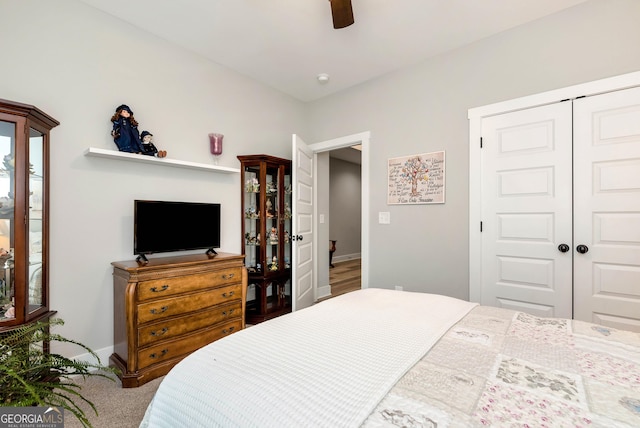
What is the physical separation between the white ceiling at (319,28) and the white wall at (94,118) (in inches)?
9.8

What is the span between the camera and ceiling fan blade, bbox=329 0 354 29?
1.74m

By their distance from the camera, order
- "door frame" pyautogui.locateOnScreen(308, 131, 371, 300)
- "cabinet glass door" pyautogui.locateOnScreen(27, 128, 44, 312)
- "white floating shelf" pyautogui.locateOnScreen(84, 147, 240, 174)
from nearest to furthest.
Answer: "cabinet glass door" pyautogui.locateOnScreen(27, 128, 44, 312), "white floating shelf" pyautogui.locateOnScreen(84, 147, 240, 174), "door frame" pyautogui.locateOnScreen(308, 131, 371, 300)

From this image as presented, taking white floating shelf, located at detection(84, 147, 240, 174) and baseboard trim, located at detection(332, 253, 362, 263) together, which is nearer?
white floating shelf, located at detection(84, 147, 240, 174)

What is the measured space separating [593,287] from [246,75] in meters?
3.75

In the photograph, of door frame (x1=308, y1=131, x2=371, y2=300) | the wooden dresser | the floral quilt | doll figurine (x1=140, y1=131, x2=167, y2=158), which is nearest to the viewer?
the floral quilt

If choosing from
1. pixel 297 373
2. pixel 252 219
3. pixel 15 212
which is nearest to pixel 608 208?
pixel 297 373

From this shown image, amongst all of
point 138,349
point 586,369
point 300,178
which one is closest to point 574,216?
point 586,369

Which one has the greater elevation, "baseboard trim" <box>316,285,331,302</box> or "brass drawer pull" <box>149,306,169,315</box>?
"brass drawer pull" <box>149,306,169,315</box>

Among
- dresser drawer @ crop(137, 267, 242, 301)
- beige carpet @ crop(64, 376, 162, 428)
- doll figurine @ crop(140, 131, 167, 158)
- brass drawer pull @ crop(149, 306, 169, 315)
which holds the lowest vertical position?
beige carpet @ crop(64, 376, 162, 428)

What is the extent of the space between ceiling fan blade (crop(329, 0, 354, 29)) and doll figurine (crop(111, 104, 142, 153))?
175cm

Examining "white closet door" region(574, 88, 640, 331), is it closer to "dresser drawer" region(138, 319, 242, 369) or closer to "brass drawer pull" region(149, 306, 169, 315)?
"dresser drawer" region(138, 319, 242, 369)

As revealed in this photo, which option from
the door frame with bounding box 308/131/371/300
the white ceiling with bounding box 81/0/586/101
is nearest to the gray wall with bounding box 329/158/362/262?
the door frame with bounding box 308/131/371/300

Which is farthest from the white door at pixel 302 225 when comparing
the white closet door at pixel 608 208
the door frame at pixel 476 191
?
the white closet door at pixel 608 208

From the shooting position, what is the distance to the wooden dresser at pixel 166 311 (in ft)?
6.61
